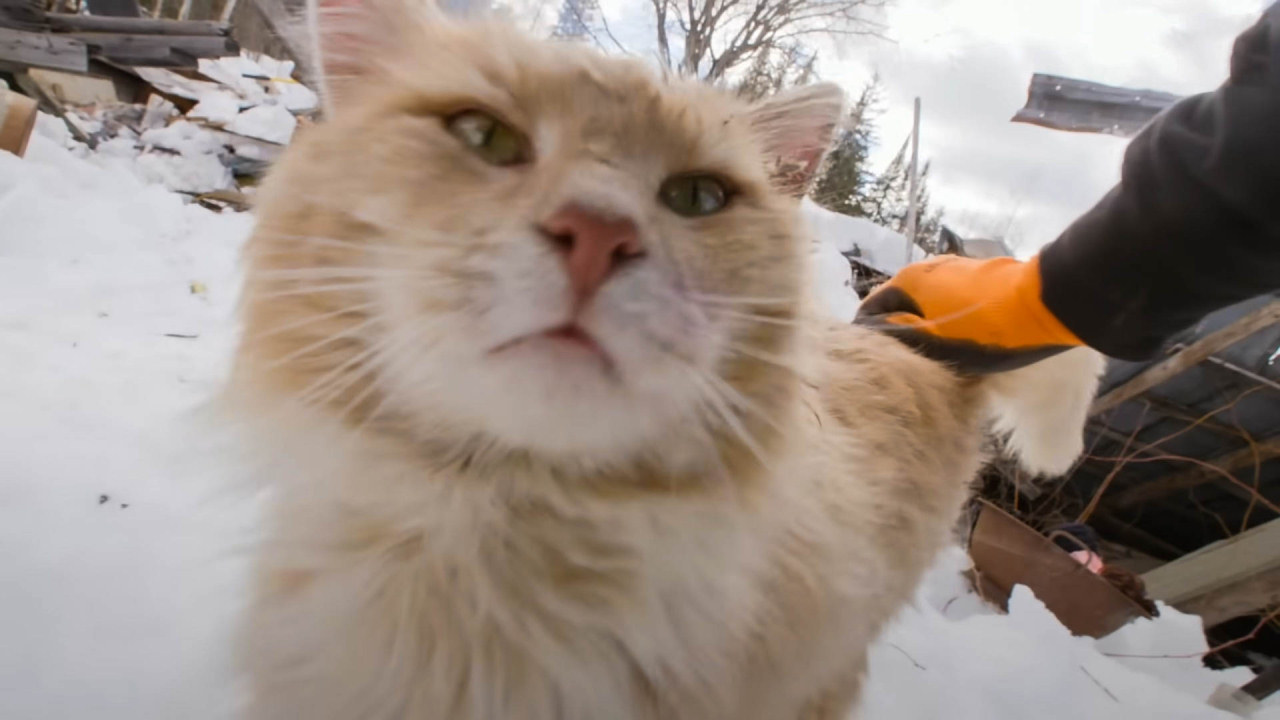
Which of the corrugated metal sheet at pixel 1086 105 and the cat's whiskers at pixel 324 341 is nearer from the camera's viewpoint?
the cat's whiskers at pixel 324 341

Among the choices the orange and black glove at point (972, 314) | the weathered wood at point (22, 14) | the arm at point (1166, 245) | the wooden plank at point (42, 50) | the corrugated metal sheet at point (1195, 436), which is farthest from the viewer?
the weathered wood at point (22, 14)

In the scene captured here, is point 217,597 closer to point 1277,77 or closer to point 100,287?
point 100,287

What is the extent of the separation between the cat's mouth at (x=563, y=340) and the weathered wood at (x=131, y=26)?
874 cm

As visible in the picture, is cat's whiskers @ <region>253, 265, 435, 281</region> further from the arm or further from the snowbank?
the arm

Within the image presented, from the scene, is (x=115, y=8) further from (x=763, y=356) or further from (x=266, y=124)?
(x=763, y=356)

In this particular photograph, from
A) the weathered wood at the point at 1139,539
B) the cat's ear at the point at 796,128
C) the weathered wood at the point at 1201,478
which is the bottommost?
the weathered wood at the point at 1139,539

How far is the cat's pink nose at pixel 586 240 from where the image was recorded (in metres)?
0.77

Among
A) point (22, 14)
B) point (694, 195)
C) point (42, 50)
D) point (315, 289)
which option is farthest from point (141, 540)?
point (22, 14)

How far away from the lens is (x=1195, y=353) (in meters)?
3.91

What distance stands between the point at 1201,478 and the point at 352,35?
6.52 m

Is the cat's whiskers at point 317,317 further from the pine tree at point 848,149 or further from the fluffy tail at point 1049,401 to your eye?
the fluffy tail at point 1049,401

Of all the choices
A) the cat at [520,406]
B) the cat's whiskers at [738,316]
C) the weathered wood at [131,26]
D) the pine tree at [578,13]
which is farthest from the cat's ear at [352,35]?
the weathered wood at [131,26]

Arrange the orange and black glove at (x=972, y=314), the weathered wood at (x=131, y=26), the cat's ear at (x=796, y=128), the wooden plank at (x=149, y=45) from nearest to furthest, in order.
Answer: the cat's ear at (x=796, y=128)
the orange and black glove at (x=972, y=314)
the weathered wood at (x=131, y=26)
the wooden plank at (x=149, y=45)

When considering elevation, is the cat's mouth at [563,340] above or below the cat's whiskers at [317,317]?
above
